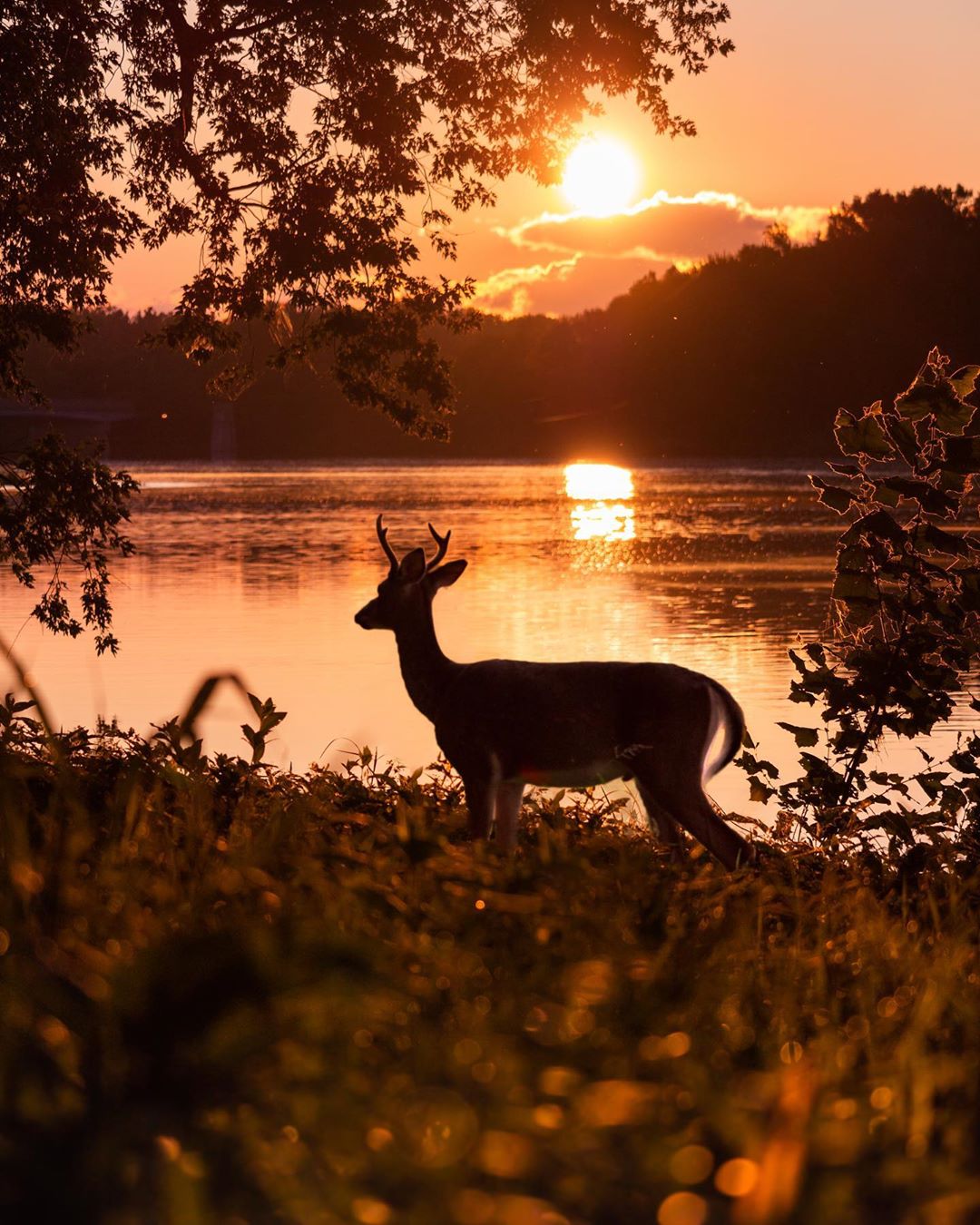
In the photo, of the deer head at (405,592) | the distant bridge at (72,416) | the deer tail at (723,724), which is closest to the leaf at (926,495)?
the deer tail at (723,724)

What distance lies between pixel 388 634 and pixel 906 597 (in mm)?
17286

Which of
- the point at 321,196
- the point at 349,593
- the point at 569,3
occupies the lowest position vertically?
the point at 349,593

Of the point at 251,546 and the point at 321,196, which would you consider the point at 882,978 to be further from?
the point at 251,546

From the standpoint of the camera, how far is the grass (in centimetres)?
377

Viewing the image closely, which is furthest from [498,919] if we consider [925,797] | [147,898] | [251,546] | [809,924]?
[251,546]

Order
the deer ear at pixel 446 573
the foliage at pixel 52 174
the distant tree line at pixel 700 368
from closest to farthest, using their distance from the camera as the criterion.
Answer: the deer ear at pixel 446 573
the foliage at pixel 52 174
the distant tree line at pixel 700 368

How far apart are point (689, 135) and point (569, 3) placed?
1.68 m

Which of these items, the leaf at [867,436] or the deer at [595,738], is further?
the leaf at [867,436]

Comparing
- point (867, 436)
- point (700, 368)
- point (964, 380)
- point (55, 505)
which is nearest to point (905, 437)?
point (867, 436)

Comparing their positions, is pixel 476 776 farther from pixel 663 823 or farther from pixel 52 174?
pixel 52 174

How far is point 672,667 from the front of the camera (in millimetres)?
8320

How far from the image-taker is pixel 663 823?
832cm

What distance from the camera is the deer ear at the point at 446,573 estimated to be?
859 cm

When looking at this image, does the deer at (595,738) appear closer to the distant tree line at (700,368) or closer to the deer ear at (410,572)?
the deer ear at (410,572)
